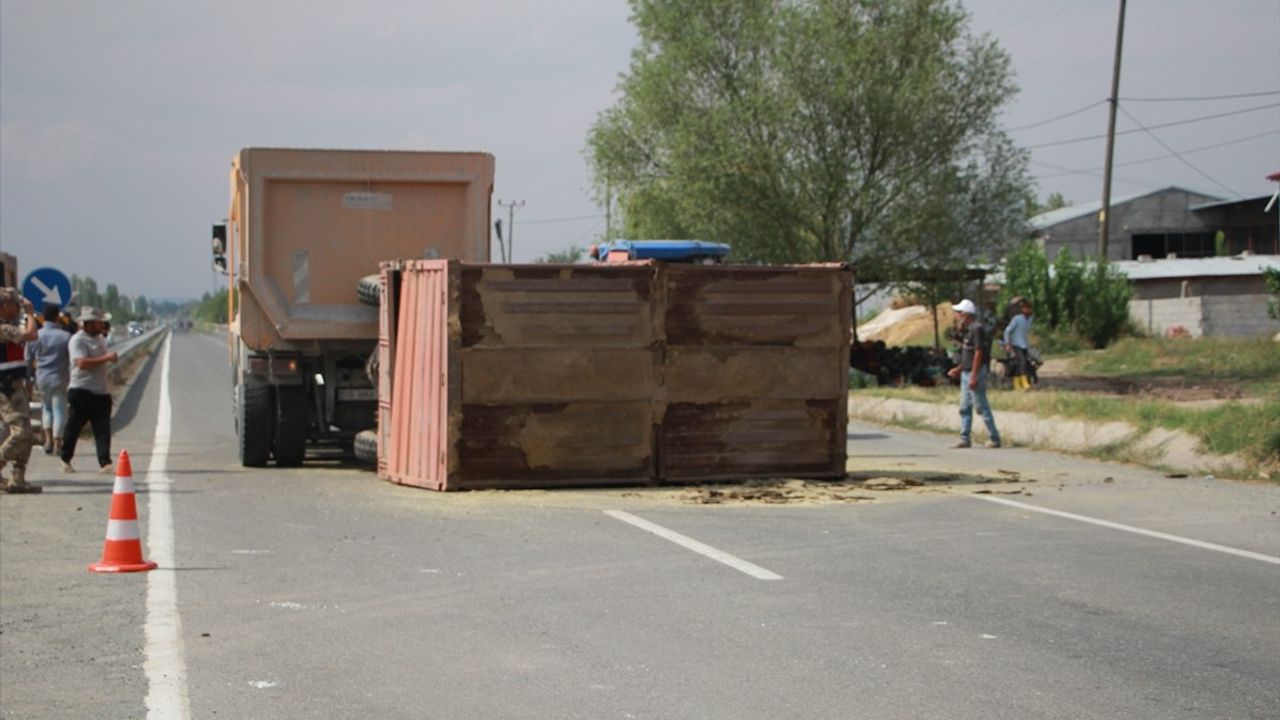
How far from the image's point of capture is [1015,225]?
3556 centimetres

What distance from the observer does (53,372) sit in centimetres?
1744

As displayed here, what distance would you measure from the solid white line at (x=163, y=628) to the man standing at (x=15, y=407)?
117 centimetres

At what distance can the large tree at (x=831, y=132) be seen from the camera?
108ft

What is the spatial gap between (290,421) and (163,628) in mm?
8685

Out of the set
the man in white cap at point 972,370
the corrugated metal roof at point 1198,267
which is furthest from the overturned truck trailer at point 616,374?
the corrugated metal roof at point 1198,267

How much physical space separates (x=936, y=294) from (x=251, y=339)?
23314 millimetres

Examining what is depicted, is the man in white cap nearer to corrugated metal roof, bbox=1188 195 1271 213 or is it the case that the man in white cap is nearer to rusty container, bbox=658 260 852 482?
rusty container, bbox=658 260 852 482

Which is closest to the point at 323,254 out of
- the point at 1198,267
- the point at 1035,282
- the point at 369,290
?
the point at 369,290

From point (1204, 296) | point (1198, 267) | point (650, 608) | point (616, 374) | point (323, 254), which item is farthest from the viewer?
point (1198, 267)

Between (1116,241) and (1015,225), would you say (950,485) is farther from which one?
(1116,241)

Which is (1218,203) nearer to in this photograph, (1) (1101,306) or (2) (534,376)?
(1) (1101,306)

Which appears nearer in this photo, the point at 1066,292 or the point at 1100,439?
the point at 1100,439

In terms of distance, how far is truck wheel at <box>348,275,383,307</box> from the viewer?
15453 mm

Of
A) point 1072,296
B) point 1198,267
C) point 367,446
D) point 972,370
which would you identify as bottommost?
point 367,446
